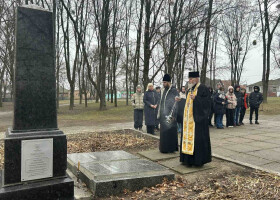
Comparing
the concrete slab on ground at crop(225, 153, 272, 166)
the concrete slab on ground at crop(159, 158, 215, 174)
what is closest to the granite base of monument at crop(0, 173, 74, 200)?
the concrete slab on ground at crop(159, 158, 215, 174)

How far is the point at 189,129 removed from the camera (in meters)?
5.21

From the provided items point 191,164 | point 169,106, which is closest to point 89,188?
point 191,164

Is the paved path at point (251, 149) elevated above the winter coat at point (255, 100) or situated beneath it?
situated beneath

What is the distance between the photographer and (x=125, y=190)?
13.3 ft

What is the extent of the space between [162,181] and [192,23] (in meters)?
12.3

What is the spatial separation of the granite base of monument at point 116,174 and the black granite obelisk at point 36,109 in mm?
485

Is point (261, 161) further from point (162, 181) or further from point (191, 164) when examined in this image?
point (162, 181)

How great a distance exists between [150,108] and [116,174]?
18.7 ft

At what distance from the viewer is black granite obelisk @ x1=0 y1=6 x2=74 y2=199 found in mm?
3412

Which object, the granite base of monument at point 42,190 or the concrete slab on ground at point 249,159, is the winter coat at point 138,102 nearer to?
the concrete slab on ground at point 249,159

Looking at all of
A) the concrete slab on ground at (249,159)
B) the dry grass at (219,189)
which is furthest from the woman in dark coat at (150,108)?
the dry grass at (219,189)

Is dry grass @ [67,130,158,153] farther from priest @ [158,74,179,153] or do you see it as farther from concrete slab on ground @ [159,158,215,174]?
concrete slab on ground @ [159,158,215,174]

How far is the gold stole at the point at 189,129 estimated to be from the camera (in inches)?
201

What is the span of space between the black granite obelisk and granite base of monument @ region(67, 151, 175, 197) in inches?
19.1
